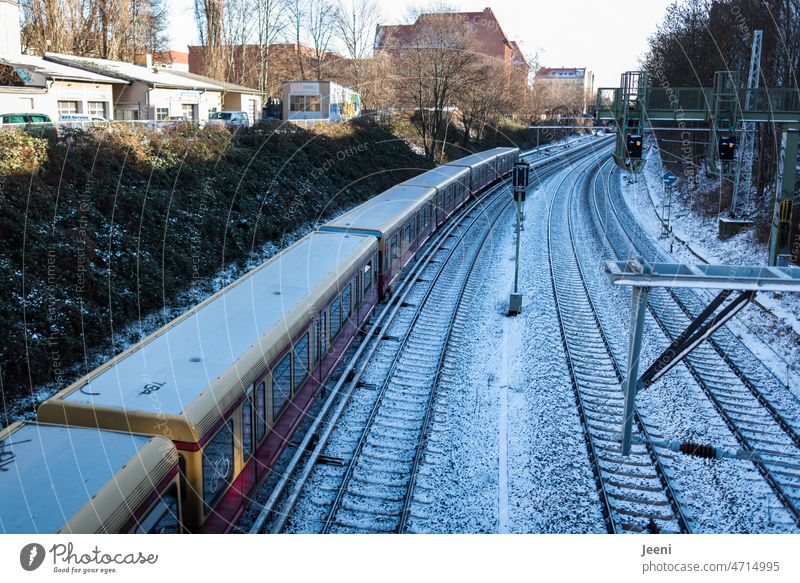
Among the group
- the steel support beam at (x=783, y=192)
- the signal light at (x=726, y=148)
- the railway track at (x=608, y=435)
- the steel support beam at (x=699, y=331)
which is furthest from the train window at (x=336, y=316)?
the signal light at (x=726, y=148)

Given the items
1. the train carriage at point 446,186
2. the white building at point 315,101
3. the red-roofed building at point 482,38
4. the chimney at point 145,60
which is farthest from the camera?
the red-roofed building at point 482,38

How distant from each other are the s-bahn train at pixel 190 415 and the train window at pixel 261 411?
2 cm

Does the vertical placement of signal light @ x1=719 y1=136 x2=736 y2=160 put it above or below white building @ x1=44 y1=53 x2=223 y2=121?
below

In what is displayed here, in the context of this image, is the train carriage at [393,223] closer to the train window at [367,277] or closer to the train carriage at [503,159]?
the train window at [367,277]

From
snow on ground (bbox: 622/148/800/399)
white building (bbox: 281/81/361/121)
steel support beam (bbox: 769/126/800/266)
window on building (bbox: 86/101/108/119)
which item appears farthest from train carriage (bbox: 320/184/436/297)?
white building (bbox: 281/81/361/121)

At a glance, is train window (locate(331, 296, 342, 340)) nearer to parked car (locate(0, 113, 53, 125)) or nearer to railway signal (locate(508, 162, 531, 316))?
railway signal (locate(508, 162, 531, 316))

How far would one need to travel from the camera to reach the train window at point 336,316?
504 inches

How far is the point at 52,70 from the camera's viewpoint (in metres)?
26.4

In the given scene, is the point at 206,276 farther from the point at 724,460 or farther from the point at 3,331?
the point at 724,460

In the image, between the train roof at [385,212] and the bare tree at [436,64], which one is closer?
the train roof at [385,212]

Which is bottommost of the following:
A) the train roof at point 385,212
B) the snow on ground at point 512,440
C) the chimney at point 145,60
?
the snow on ground at point 512,440

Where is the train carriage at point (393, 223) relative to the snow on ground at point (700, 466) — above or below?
above

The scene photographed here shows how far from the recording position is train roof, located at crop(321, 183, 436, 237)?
17.2 metres

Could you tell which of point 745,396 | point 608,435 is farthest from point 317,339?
point 745,396
